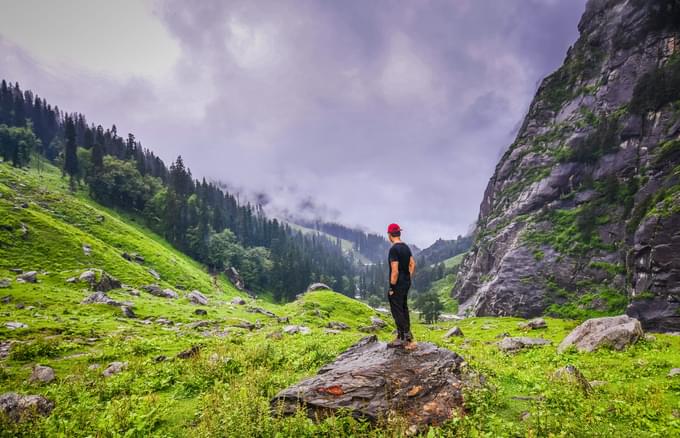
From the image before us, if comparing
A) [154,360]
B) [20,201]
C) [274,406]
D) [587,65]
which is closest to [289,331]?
[154,360]

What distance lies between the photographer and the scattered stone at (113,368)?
13766 millimetres

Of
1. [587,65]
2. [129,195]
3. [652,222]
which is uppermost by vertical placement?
[587,65]

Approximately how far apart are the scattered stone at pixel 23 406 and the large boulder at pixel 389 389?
746 centimetres

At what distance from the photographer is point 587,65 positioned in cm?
13075

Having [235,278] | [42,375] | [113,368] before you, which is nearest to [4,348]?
[42,375]

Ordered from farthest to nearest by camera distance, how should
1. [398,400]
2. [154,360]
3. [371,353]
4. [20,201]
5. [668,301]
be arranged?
[20,201], [668,301], [154,360], [371,353], [398,400]

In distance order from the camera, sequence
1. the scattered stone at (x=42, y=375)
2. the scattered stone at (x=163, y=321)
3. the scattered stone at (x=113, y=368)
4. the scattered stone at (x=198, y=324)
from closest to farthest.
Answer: the scattered stone at (x=42, y=375)
the scattered stone at (x=113, y=368)
the scattered stone at (x=198, y=324)
the scattered stone at (x=163, y=321)

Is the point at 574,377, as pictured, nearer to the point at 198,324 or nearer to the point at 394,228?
the point at 394,228

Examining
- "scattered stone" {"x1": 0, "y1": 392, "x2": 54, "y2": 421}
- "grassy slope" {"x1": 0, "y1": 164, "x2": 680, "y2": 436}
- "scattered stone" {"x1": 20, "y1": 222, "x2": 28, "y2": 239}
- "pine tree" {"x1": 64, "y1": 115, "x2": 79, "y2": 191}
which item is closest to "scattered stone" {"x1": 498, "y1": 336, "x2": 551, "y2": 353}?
"grassy slope" {"x1": 0, "y1": 164, "x2": 680, "y2": 436}

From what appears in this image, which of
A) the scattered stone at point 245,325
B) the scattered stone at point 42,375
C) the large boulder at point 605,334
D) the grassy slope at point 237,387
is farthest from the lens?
the scattered stone at point 245,325

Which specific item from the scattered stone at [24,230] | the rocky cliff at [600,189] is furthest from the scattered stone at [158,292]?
the rocky cliff at [600,189]

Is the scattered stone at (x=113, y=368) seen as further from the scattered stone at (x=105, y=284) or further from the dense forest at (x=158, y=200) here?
the dense forest at (x=158, y=200)

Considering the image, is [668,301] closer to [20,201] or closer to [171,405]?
[171,405]

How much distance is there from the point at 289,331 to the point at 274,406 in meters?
18.6
